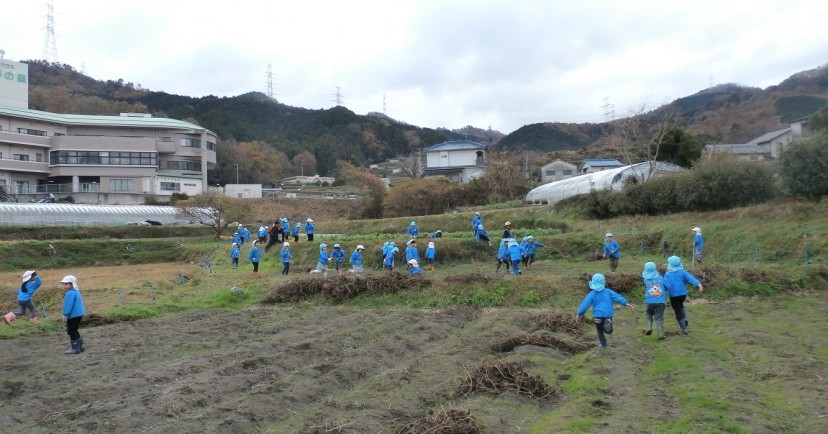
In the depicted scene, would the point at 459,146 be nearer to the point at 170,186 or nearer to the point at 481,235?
the point at 170,186

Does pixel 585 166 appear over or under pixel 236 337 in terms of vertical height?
over

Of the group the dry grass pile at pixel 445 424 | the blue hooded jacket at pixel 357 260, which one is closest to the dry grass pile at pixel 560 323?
the dry grass pile at pixel 445 424

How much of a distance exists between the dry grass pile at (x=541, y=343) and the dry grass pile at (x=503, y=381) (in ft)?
8.06

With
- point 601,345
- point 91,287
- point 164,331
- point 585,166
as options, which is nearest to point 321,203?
point 585,166

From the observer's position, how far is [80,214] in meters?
48.8

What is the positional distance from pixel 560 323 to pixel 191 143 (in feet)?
207

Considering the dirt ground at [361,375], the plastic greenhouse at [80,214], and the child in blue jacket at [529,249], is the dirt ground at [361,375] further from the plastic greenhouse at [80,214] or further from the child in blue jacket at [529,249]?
the plastic greenhouse at [80,214]

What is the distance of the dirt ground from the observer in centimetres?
762

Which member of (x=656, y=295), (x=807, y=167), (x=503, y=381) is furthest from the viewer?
(x=807, y=167)

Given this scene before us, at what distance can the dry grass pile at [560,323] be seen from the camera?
42.5 feet

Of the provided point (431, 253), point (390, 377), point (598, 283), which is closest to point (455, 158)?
point (431, 253)

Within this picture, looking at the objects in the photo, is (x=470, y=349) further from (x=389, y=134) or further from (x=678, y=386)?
(x=389, y=134)

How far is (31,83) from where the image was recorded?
363ft

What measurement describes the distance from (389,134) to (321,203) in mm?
58742
